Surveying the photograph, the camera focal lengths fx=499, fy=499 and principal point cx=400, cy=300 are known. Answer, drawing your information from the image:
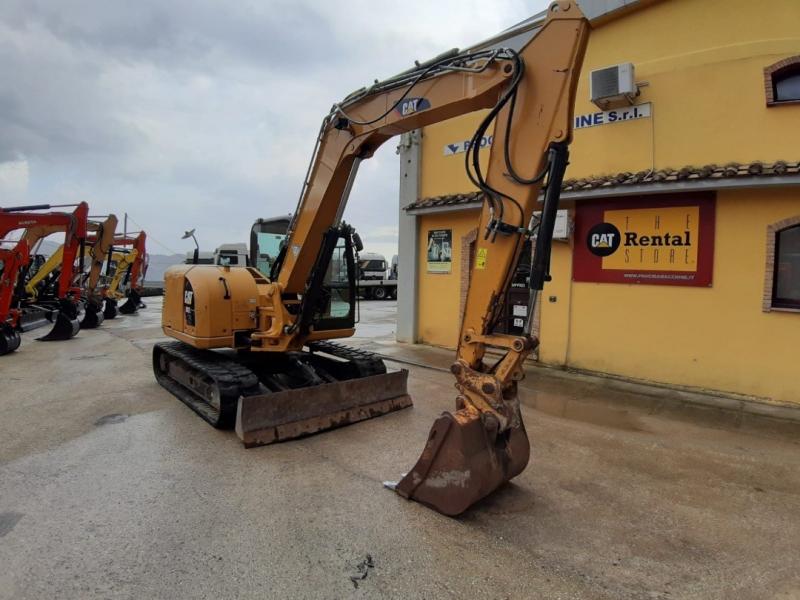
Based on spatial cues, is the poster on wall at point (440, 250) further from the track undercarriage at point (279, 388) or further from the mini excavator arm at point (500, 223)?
the mini excavator arm at point (500, 223)

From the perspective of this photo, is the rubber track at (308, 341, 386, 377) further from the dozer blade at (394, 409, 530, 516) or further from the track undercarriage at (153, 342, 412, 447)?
the dozer blade at (394, 409, 530, 516)

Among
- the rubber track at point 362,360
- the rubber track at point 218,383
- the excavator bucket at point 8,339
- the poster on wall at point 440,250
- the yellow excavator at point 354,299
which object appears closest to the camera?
the yellow excavator at point 354,299

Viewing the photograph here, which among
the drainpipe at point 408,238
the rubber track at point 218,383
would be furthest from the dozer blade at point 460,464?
the drainpipe at point 408,238

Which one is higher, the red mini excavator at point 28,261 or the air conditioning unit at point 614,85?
the air conditioning unit at point 614,85

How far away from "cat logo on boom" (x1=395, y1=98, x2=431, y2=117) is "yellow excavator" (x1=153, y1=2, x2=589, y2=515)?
2 centimetres

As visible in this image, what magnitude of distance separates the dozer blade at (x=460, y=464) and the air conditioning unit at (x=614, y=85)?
6061mm

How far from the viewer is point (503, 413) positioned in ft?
11.2

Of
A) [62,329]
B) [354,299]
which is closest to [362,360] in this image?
[354,299]

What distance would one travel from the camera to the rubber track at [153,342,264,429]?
5047 mm

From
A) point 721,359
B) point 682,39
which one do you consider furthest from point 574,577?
point 682,39

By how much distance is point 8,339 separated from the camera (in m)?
9.41

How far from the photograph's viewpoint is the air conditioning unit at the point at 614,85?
7382mm

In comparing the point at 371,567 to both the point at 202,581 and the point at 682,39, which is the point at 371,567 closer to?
the point at 202,581

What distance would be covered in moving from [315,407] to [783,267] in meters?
6.38
